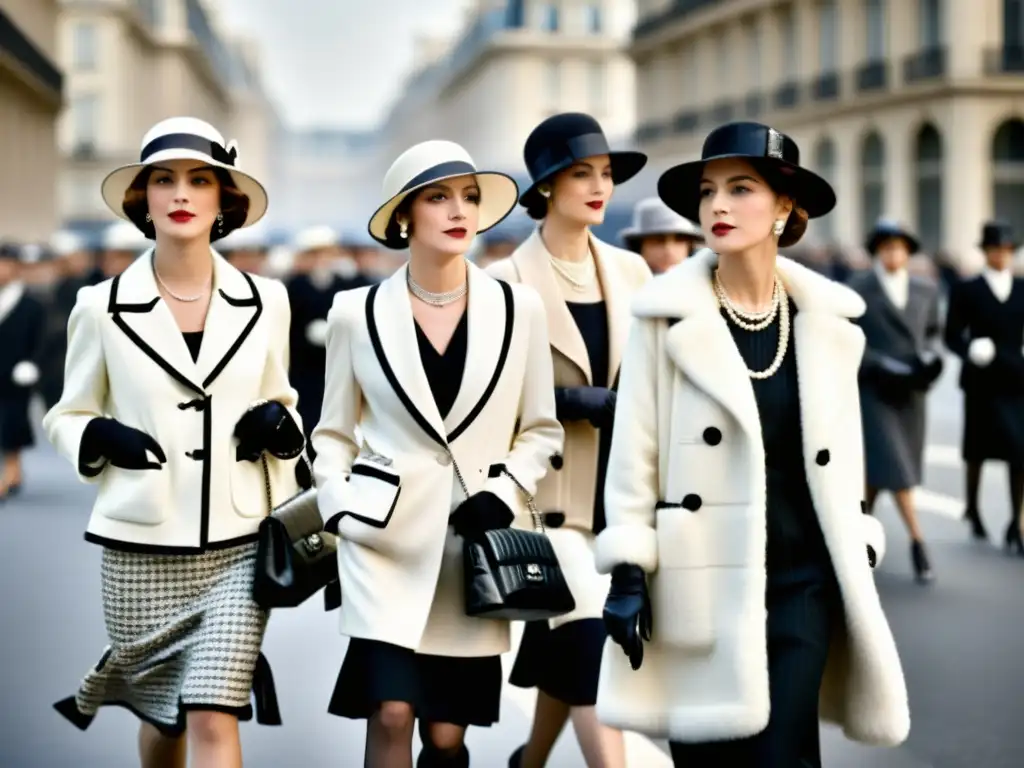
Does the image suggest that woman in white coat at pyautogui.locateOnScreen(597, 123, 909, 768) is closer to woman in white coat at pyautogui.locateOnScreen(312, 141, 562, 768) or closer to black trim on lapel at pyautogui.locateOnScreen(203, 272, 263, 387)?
woman in white coat at pyautogui.locateOnScreen(312, 141, 562, 768)

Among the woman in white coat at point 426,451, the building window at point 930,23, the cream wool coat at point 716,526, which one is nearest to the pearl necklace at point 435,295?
the woman in white coat at point 426,451

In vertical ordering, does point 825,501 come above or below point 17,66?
below

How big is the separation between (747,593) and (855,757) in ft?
8.59

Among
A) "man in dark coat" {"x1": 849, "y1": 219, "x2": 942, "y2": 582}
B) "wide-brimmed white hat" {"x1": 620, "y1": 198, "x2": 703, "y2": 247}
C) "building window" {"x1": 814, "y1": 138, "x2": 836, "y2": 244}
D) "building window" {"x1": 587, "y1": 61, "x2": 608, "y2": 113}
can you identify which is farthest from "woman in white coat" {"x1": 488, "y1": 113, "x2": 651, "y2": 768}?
"building window" {"x1": 587, "y1": 61, "x2": 608, "y2": 113}

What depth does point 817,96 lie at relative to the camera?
5362 cm

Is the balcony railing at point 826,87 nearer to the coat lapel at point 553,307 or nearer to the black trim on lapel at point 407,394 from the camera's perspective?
the coat lapel at point 553,307

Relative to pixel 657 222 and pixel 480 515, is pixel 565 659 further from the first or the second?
pixel 657 222

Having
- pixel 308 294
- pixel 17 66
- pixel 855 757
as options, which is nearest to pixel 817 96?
pixel 17 66

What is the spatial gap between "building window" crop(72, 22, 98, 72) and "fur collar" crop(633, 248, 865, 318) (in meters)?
72.1

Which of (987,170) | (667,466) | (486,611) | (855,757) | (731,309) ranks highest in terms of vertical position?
(987,170)

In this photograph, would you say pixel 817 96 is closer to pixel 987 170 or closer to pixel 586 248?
pixel 987 170

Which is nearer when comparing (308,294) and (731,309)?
(731,309)

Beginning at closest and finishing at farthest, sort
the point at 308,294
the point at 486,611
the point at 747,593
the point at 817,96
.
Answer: the point at 747,593 → the point at 486,611 → the point at 308,294 → the point at 817,96

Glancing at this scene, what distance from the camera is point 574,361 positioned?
19.3 feet
